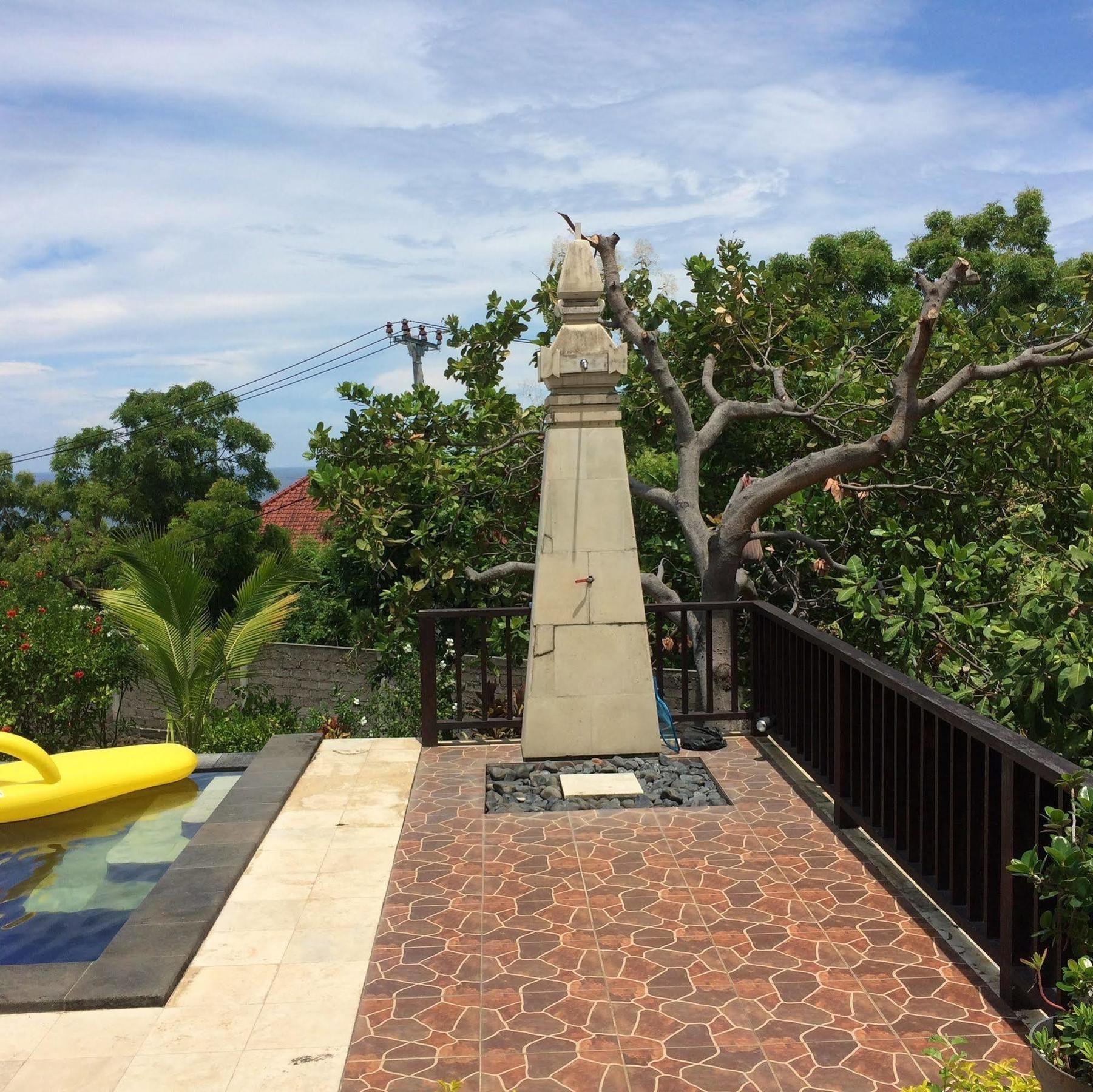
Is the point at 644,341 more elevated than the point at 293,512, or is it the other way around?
the point at 644,341

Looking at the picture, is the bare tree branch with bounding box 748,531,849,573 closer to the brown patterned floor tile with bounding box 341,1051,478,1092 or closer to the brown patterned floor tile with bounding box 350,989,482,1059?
the brown patterned floor tile with bounding box 350,989,482,1059

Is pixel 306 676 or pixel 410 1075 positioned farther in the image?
pixel 306 676

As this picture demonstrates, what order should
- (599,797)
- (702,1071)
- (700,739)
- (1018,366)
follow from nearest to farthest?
(702,1071) < (599,797) < (700,739) < (1018,366)

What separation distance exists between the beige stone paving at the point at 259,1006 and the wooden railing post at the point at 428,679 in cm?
156

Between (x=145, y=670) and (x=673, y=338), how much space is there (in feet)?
18.6

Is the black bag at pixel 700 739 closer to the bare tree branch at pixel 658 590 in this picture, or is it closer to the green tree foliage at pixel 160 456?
the bare tree branch at pixel 658 590

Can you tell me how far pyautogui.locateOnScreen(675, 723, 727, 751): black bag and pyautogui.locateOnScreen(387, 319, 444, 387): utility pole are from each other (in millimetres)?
23256

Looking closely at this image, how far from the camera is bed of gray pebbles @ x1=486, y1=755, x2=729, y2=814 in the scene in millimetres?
5703

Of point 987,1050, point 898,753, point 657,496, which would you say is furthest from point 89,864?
point 657,496

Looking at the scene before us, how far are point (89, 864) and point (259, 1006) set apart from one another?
6.29 feet

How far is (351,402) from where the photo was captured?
31.8ft

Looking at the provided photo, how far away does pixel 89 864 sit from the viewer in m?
5.01

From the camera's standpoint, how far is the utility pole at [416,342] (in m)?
29.2

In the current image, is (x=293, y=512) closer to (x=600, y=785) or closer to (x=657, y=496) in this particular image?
(x=657, y=496)
